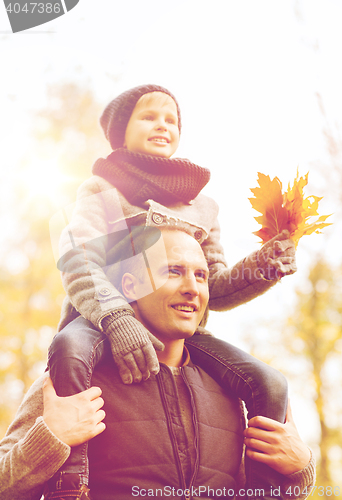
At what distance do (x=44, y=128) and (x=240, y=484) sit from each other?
5962 millimetres

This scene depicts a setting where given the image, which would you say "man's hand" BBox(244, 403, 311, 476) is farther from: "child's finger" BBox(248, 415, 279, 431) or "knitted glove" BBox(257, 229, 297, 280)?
"knitted glove" BBox(257, 229, 297, 280)

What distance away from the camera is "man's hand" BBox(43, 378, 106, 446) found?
1.29 meters

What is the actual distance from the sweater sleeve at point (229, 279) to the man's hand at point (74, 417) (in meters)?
0.69

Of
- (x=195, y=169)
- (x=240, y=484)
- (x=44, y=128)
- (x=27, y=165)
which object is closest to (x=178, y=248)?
(x=195, y=169)

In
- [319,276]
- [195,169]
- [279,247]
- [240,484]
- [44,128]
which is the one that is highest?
A: [44,128]

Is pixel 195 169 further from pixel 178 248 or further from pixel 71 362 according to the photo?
pixel 71 362

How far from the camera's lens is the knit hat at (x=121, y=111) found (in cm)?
191

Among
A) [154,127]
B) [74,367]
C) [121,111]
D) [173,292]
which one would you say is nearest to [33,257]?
[121,111]

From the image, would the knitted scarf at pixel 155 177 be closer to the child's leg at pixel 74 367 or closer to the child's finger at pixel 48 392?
the child's leg at pixel 74 367

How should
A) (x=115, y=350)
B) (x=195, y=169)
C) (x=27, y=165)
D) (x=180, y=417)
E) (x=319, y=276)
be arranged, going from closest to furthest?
1. (x=115, y=350)
2. (x=180, y=417)
3. (x=195, y=169)
4. (x=27, y=165)
5. (x=319, y=276)

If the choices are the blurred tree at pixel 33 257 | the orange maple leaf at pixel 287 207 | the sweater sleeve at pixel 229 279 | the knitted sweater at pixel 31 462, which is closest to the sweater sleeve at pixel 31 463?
the knitted sweater at pixel 31 462

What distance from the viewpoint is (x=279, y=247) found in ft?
5.14

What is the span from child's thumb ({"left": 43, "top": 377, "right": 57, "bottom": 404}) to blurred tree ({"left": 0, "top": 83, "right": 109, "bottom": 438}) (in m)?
4.49

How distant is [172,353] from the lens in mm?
1629
